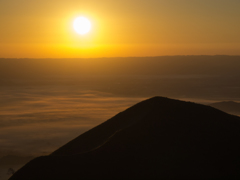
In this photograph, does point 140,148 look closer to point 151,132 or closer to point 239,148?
point 151,132

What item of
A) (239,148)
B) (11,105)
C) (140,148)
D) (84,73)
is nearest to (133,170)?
(140,148)

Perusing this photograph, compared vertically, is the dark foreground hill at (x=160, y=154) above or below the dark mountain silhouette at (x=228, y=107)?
below

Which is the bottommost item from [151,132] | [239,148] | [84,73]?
[239,148]

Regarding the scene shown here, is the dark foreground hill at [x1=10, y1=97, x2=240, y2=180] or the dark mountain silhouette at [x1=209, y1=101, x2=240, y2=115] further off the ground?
the dark mountain silhouette at [x1=209, y1=101, x2=240, y2=115]

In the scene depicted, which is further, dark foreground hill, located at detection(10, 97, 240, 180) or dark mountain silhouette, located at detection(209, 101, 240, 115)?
dark mountain silhouette, located at detection(209, 101, 240, 115)

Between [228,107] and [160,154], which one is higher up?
[228,107]

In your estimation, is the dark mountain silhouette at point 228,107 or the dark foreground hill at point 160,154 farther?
the dark mountain silhouette at point 228,107

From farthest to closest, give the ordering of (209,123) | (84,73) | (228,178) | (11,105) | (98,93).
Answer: (84,73), (98,93), (11,105), (209,123), (228,178)

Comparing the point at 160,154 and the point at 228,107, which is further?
the point at 228,107
